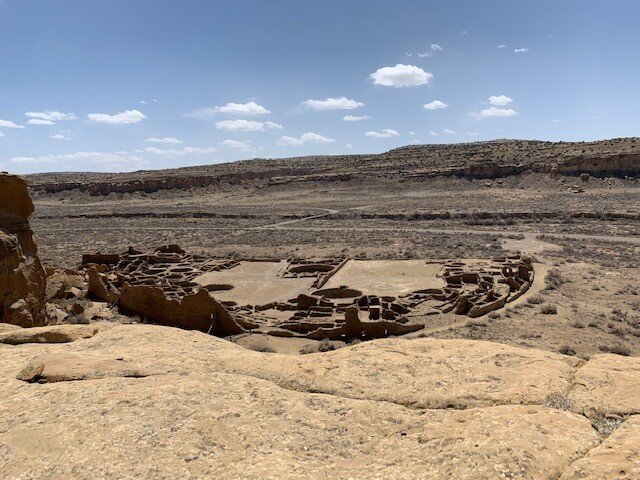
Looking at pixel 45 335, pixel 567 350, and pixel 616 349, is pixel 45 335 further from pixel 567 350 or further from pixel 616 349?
pixel 616 349

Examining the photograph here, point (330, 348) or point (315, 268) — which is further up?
point (315, 268)

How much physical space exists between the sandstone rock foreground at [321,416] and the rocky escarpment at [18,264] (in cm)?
900

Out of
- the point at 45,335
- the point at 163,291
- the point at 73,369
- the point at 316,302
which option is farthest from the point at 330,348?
the point at 73,369

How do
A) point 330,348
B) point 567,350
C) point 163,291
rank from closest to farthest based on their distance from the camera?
point 567,350
point 330,348
point 163,291

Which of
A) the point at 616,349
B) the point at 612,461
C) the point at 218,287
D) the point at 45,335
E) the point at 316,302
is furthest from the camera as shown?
the point at 218,287

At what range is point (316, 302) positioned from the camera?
81.4 feet

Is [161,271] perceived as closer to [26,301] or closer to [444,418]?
[26,301]

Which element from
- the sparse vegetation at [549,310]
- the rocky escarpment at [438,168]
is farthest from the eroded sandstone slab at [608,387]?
the rocky escarpment at [438,168]

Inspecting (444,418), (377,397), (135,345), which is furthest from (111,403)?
(444,418)

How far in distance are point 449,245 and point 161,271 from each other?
77.3 ft

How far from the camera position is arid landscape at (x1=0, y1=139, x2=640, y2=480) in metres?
5.15

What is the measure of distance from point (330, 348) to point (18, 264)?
11262 mm

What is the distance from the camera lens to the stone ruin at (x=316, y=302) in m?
20.9

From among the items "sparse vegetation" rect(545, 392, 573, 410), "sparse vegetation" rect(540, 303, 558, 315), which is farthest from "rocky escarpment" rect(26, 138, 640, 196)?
"sparse vegetation" rect(545, 392, 573, 410)
